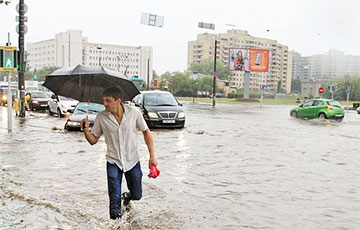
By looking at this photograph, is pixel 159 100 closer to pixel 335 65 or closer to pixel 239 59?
pixel 239 59

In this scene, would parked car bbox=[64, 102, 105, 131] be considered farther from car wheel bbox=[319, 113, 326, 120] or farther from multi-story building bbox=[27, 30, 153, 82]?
multi-story building bbox=[27, 30, 153, 82]

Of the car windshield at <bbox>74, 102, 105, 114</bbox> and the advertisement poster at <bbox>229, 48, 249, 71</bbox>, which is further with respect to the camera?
the advertisement poster at <bbox>229, 48, 249, 71</bbox>

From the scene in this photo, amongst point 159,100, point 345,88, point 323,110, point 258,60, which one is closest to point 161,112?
point 159,100

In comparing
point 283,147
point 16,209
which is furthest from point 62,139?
point 16,209

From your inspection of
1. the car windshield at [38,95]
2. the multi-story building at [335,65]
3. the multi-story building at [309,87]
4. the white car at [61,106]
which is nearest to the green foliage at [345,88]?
the multi-story building at [309,87]

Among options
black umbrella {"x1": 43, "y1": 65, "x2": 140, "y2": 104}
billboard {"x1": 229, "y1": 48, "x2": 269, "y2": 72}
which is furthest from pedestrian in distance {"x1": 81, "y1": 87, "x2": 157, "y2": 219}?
billboard {"x1": 229, "y1": 48, "x2": 269, "y2": 72}

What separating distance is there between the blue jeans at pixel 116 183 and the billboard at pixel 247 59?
63.3 metres

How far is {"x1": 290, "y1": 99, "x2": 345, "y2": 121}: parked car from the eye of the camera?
25.3 m

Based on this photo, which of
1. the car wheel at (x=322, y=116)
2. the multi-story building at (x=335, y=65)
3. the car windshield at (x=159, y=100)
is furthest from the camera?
the multi-story building at (x=335, y=65)

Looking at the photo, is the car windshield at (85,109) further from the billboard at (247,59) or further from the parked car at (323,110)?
the billboard at (247,59)

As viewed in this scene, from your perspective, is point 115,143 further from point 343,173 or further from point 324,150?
point 324,150

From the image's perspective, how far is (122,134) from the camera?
479 centimetres

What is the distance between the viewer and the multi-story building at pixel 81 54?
147m

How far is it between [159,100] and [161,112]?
4.69ft
